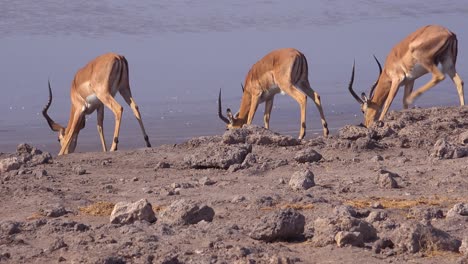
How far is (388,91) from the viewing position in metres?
21.5

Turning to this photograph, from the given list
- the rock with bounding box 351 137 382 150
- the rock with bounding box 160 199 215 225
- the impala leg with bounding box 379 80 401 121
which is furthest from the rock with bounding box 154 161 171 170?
the impala leg with bounding box 379 80 401 121

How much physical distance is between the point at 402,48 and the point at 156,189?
10.5 m

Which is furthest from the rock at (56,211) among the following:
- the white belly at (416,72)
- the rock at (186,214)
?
the white belly at (416,72)

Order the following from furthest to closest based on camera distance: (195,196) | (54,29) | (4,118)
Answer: (54,29) < (4,118) < (195,196)

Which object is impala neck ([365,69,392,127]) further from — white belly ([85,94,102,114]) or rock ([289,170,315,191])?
rock ([289,170,315,191])

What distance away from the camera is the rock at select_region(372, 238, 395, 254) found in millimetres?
7540

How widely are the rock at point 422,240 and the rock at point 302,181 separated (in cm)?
304

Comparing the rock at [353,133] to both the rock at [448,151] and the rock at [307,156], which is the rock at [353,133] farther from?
the rock at [448,151]

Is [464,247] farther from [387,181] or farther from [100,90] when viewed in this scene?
[100,90]

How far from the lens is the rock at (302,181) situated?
10594mm

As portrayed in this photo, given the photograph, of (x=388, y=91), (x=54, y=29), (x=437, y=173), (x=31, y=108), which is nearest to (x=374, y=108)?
(x=388, y=91)

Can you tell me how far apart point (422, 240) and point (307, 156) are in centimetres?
543

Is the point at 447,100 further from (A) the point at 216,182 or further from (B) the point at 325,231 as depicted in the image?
(B) the point at 325,231

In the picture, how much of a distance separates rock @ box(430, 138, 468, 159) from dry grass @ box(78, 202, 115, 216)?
416 centimetres
